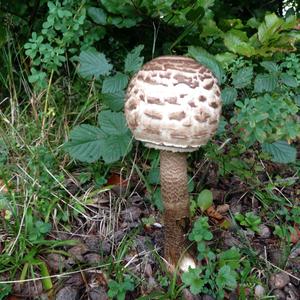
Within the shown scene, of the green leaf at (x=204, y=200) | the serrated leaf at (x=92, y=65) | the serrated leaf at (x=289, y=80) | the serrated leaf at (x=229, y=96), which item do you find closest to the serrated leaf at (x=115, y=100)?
the serrated leaf at (x=92, y=65)

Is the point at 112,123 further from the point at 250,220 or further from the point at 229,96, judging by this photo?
the point at 250,220

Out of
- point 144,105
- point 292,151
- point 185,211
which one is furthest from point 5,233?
point 292,151

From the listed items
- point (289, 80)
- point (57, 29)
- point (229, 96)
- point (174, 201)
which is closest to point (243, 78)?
point (229, 96)

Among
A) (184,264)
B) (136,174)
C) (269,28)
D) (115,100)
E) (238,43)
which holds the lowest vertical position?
(184,264)

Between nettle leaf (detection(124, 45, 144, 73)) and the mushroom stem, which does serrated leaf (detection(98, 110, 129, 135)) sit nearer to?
nettle leaf (detection(124, 45, 144, 73))

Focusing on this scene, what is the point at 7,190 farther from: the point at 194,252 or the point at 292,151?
the point at 292,151

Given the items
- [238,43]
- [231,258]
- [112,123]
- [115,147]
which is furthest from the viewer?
[238,43]

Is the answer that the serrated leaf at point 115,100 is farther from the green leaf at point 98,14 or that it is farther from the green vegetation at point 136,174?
the green leaf at point 98,14

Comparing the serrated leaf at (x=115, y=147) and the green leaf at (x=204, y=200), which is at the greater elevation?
the serrated leaf at (x=115, y=147)
